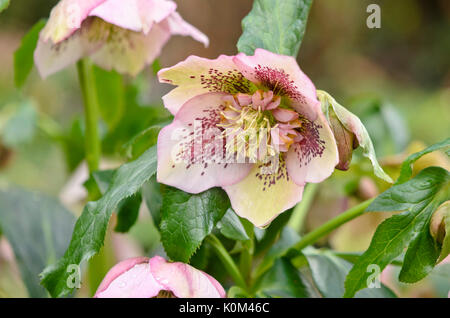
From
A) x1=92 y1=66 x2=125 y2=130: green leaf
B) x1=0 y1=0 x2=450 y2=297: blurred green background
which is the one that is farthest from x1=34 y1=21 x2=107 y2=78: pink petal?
x1=0 y1=0 x2=450 y2=297: blurred green background

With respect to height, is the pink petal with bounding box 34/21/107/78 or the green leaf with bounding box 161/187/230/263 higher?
the pink petal with bounding box 34/21/107/78

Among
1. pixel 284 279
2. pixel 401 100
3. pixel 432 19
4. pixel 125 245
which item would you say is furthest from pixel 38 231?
pixel 432 19

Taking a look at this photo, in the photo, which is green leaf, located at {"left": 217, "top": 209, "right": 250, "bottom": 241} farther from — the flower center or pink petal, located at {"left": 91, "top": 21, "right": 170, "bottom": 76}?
pink petal, located at {"left": 91, "top": 21, "right": 170, "bottom": 76}

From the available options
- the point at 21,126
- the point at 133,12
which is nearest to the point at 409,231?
the point at 133,12

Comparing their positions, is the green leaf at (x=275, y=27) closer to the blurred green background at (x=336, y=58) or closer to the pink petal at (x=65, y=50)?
the pink petal at (x=65, y=50)

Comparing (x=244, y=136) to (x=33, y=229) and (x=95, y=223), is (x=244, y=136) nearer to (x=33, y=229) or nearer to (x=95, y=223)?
(x=95, y=223)

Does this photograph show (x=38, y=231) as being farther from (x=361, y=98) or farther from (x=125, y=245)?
(x=361, y=98)

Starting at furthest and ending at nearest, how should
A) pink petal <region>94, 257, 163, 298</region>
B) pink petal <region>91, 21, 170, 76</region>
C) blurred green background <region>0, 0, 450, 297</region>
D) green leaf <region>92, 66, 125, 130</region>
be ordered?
blurred green background <region>0, 0, 450, 297</region> < green leaf <region>92, 66, 125, 130</region> < pink petal <region>91, 21, 170, 76</region> < pink petal <region>94, 257, 163, 298</region>

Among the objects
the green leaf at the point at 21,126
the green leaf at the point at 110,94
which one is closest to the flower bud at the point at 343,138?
the green leaf at the point at 110,94
